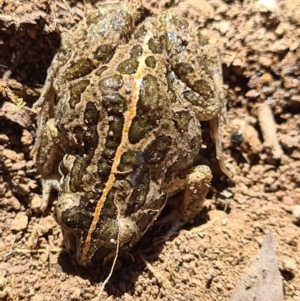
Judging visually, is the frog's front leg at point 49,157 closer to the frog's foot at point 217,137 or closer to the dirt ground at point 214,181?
the dirt ground at point 214,181

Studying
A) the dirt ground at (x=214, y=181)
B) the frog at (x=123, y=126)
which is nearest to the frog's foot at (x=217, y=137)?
the frog at (x=123, y=126)

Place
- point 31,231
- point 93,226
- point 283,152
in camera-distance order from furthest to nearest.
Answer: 1. point 283,152
2. point 31,231
3. point 93,226

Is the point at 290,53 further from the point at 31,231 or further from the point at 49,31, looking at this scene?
the point at 31,231

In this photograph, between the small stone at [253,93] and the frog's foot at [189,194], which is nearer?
the frog's foot at [189,194]

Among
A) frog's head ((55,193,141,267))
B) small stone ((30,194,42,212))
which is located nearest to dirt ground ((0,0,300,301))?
small stone ((30,194,42,212))

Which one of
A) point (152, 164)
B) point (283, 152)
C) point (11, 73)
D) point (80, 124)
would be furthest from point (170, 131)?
point (11, 73)

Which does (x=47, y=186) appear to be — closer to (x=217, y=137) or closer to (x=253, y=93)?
(x=217, y=137)

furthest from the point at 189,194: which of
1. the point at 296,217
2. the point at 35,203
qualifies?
the point at 35,203
